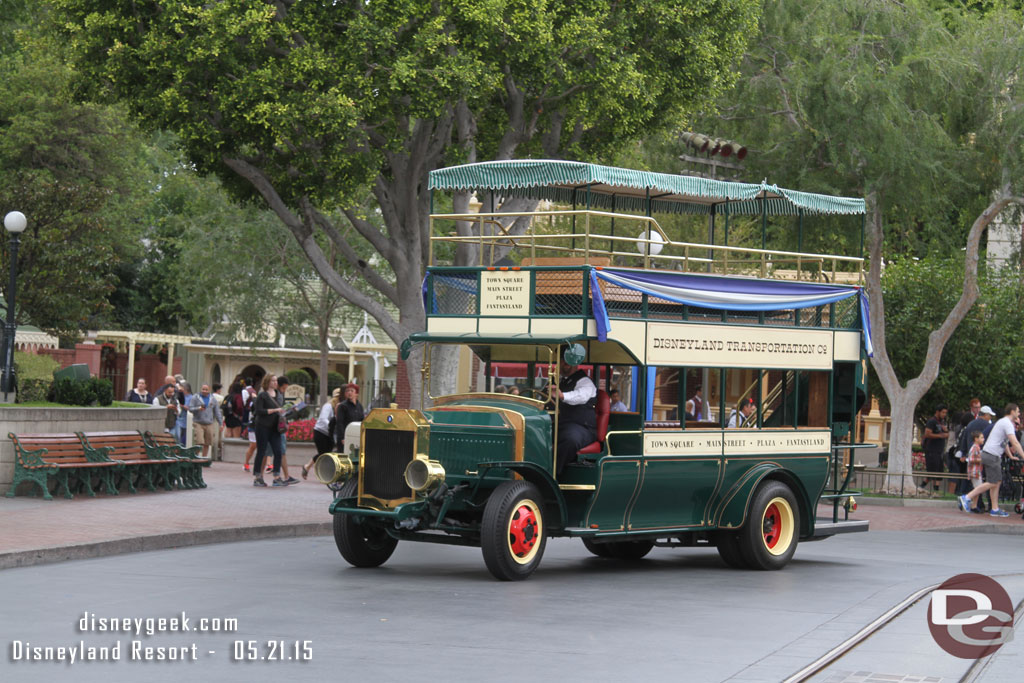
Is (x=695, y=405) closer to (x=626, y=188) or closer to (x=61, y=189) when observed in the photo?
(x=626, y=188)

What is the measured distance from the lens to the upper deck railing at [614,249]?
1414cm

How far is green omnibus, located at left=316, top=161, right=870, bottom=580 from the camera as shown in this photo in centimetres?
1293

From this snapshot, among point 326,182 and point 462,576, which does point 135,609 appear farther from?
point 326,182

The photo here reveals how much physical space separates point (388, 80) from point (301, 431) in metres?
14.4

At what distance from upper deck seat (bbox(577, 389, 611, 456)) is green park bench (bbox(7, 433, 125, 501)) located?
8.00 meters

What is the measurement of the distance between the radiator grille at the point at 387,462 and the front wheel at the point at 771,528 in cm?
363

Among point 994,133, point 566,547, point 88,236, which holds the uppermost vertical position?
point 994,133

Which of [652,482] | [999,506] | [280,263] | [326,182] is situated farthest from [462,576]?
[280,263]

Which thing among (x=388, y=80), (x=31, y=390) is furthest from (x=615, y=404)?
(x=31, y=390)

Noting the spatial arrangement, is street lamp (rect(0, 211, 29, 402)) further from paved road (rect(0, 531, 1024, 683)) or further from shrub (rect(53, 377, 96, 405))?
paved road (rect(0, 531, 1024, 683))

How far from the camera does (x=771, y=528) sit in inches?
583

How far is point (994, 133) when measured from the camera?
24.8m

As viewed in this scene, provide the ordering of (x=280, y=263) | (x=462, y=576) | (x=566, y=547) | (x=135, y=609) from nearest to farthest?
(x=135, y=609) < (x=462, y=576) < (x=566, y=547) < (x=280, y=263)

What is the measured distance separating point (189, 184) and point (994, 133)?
2345cm
